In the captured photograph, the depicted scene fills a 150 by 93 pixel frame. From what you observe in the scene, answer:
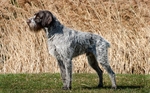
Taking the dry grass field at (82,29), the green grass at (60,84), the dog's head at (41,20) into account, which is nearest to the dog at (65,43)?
the dog's head at (41,20)

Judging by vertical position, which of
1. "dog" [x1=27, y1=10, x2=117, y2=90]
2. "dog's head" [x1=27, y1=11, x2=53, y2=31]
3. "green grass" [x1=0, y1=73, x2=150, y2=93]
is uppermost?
"dog's head" [x1=27, y1=11, x2=53, y2=31]

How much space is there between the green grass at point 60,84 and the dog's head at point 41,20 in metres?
1.23

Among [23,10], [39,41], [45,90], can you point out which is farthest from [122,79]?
[23,10]

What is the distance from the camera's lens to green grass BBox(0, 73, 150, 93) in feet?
31.0

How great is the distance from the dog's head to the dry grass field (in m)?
3.51

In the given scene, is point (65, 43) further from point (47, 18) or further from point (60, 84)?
point (60, 84)

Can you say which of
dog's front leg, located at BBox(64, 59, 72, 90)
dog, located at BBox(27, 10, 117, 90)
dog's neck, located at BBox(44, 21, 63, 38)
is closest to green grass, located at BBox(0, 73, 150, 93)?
dog's front leg, located at BBox(64, 59, 72, 90)

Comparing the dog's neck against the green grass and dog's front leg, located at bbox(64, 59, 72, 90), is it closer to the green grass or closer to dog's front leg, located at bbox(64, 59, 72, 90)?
dog's front leg, located at bbox(64, 59, 72, 90)

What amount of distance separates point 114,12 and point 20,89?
4788 millimetres

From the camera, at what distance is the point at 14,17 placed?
13.9 meters

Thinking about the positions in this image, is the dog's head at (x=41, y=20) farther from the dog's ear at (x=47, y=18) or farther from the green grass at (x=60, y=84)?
the green grass at (x=60, y=84)

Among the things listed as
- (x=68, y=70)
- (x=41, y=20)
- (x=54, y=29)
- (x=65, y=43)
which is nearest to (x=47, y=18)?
(x=41, y=20)

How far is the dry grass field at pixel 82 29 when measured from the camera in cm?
1274

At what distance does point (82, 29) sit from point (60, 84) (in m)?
3.15
